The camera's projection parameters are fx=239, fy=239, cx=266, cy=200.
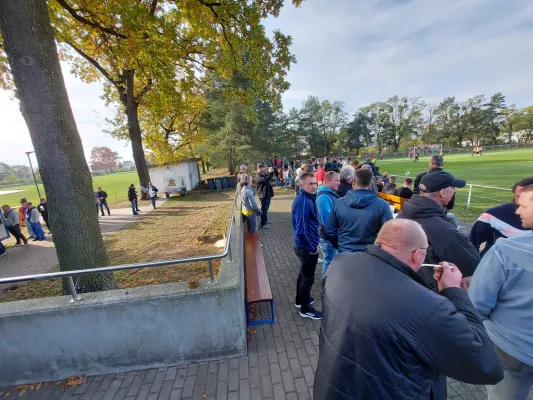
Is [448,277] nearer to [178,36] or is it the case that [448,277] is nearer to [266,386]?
[266,386]

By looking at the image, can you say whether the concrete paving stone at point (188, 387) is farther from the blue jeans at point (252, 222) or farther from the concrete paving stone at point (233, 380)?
A: the blue jeans at point (252, 222)

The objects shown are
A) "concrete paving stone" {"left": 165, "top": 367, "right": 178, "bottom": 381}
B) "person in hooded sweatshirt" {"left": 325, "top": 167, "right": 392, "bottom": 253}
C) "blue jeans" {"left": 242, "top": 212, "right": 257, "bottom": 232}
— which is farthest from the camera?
"blue jeans" {"left": 242, "top": 212, "right": 257, "bottom": 232}

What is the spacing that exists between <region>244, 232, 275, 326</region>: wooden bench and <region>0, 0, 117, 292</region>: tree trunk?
2348mm

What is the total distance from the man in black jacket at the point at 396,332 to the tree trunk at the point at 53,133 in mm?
3856

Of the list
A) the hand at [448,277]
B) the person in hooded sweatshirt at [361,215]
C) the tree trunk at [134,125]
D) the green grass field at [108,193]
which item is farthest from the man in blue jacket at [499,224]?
the green grass field at [108,193]

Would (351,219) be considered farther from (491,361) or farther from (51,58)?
(51,58)

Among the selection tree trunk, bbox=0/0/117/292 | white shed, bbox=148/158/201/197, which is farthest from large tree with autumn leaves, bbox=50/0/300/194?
white shed, bbox=148/158/201/197

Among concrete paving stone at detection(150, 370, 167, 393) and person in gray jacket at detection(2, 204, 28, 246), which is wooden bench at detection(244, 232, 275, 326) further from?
person in gray jacket at detection(2, 204, 28, 246)

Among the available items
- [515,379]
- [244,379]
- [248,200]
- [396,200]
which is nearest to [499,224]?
[515,379]

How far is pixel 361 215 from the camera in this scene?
2.97 m

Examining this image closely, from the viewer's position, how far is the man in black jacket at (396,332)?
113 cm

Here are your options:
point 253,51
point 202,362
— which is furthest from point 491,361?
point 253,51

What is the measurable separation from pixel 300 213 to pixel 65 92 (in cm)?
389

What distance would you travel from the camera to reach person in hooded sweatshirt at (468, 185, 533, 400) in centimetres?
152
